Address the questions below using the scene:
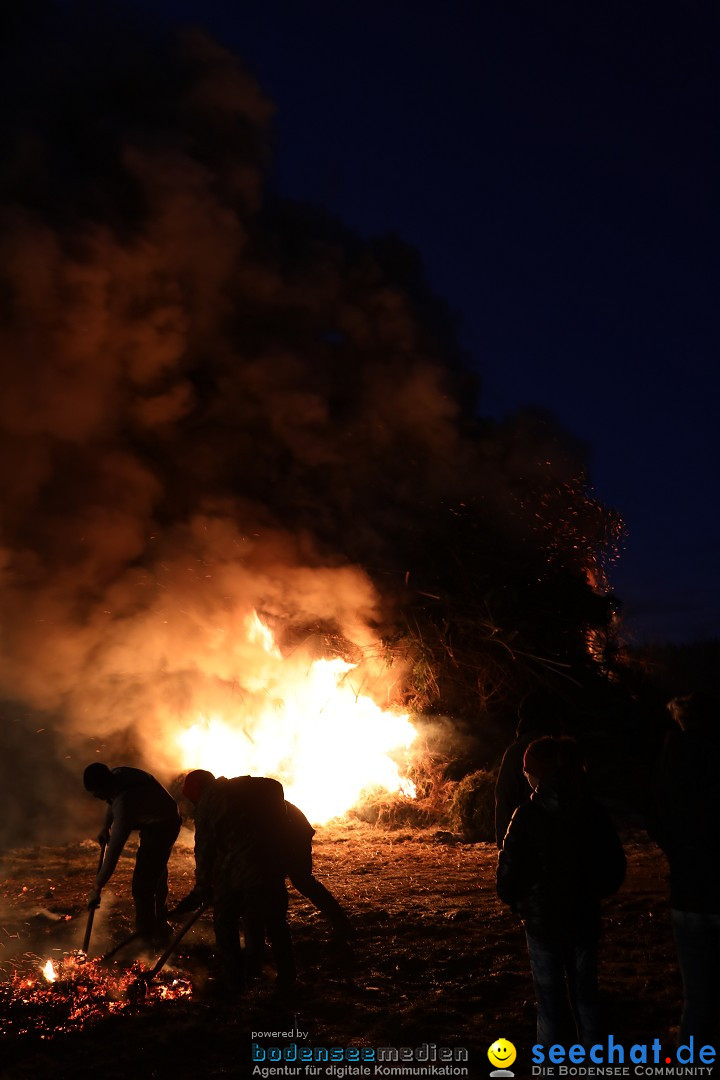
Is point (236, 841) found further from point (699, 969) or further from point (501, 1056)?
point (699, 969)

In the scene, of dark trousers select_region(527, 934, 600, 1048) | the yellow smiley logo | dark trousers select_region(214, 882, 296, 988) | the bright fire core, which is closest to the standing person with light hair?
dark trousers select_region(214, 882, 296, 988)

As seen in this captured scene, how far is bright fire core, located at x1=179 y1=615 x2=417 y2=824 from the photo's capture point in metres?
12.1

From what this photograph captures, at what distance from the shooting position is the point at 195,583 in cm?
1245

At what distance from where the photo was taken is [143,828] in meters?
6.38

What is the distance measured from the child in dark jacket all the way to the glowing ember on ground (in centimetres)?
285

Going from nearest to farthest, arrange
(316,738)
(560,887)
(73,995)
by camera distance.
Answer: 1. (560,887)
2. (73,995)
3. (316,738)

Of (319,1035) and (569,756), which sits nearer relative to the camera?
(569,756)

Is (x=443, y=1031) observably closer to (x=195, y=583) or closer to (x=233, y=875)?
(x=233, y=875)

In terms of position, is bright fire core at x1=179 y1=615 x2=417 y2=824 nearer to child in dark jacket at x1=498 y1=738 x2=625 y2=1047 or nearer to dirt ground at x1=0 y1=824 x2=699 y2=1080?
dirt ground at x1=0 y1=824 x2=699 y2=1080

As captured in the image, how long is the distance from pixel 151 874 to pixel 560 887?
399 cm

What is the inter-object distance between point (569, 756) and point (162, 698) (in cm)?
1083

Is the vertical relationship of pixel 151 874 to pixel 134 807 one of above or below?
below

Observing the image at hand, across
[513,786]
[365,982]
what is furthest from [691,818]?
[365,982]

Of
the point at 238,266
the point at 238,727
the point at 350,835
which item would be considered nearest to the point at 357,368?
the point at 238,266
